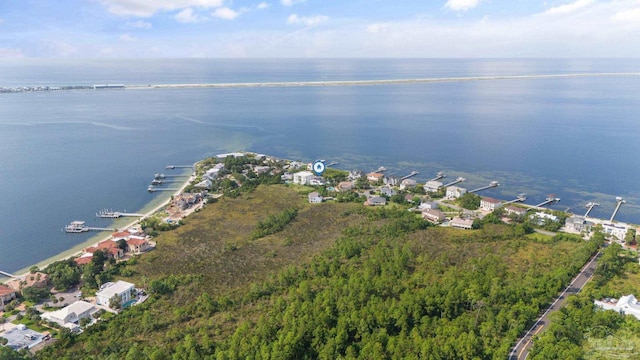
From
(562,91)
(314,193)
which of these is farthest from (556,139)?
(562,91)

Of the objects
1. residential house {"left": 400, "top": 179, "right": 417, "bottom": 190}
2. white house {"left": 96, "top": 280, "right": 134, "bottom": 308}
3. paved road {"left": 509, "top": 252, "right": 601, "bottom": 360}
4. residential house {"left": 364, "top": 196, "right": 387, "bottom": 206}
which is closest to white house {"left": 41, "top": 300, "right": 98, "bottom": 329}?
white house {"left": 96, "top": 280, "right": 134, "bottom": 308}

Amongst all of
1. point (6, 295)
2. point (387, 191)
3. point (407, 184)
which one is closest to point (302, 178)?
point (387, 191)

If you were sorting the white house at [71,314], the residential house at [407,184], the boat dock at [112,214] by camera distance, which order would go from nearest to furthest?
1. the white house at [71,314]
2. the boat dock at [112,214]
3. the residential house at [407,184]

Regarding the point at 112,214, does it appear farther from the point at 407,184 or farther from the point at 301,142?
the point at 301,142

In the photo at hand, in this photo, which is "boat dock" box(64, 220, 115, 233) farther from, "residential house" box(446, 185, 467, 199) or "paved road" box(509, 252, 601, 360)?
"paved road" box(509, 252, 601, 360)

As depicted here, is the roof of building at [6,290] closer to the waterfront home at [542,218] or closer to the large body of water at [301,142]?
the large body of water at [301,142]

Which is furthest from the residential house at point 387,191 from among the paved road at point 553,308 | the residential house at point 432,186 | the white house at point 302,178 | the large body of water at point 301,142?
the paved road at point 553,308
